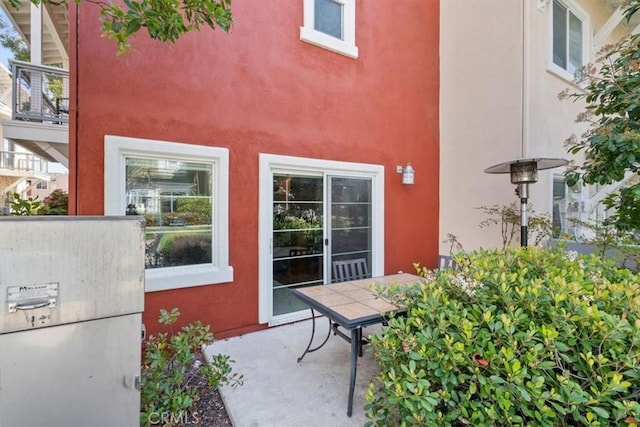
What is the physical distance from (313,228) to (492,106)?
4296mm

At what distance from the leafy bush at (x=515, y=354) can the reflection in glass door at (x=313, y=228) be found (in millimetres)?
2941

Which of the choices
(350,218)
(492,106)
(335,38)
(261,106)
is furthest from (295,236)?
(492,106)

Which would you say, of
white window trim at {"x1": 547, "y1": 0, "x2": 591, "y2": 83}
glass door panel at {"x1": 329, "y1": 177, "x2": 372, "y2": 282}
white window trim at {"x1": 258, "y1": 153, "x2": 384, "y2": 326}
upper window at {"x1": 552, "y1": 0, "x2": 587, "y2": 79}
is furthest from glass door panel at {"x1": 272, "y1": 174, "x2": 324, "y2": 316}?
upper window at {"x1": 552, "y1": 0, "x2": 587, "y2": 79}

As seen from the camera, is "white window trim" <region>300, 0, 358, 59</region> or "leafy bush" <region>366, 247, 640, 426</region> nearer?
"leafy bush" <region>366, 247, 640, 426</region>

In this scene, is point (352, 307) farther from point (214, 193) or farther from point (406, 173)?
point (406, 173)

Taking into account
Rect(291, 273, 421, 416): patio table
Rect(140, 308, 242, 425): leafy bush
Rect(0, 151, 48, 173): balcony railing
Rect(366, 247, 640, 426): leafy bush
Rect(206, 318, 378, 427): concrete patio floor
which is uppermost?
Rect(0, 151, 48, 173): balcony railing

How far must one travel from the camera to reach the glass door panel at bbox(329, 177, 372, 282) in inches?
208

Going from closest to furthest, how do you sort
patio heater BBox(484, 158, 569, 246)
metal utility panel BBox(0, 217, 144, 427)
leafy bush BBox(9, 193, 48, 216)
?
metal utility panel BBox(0, 217, 144, 427)
leafy bush BBox(9, 193, 48, 216)
patio heater BBox(484, 158, 569, 246)

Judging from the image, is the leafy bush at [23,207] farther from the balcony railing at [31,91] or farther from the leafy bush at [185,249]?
the balcony railing at [31,91]

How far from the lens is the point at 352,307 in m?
3.00

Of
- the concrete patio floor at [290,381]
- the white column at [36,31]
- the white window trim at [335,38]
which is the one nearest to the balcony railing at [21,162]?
the white column at [36,31]

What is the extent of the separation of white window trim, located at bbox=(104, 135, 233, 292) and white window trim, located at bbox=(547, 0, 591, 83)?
6.43 m

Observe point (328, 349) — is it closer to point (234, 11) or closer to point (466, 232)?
point (466, 232)

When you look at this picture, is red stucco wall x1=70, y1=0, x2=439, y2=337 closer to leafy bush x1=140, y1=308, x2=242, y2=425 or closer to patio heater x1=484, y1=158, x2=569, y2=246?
leafy bush x1=140, y1=308, x2=242, y2=425
